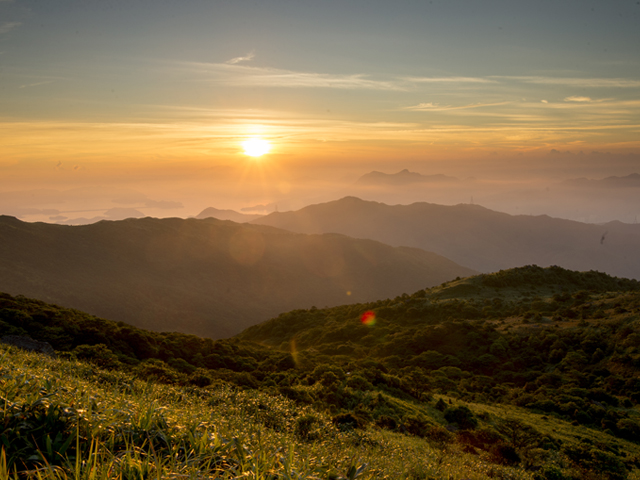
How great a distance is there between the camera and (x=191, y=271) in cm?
12825

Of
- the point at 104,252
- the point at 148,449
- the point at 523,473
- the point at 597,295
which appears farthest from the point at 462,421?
the point at 104,252

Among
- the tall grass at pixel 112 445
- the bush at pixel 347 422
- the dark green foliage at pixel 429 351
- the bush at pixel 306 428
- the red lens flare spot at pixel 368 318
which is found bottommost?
the red lens flare spot at pixel 368 318

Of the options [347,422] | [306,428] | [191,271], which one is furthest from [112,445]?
[191,271]

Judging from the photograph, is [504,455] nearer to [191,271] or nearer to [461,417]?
[461,417]

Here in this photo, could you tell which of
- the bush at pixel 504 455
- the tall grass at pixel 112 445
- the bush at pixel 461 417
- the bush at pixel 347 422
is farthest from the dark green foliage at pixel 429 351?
the tall grass at pixel 112 445

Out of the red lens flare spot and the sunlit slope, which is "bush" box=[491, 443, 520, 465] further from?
the sunlit slope

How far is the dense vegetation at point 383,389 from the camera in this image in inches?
233

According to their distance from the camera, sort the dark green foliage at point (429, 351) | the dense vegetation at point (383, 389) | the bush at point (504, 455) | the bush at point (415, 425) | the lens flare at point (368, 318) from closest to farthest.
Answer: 1. the dense vegetation at point (383, 389)
2. the bush at point (504, 455)
3. the bush at point (415, 425)
4. the dark green foliage at point (429, 351)
5. the lens flare at point (368, 318)

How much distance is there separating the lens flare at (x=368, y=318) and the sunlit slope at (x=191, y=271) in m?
41.3

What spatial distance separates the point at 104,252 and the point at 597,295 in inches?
5076

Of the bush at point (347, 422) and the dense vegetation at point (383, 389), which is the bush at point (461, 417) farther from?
the bush at point (347, 422)

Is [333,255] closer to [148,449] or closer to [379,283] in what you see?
[379,283]

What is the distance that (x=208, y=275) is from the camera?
12850cm

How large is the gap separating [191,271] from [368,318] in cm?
8031
